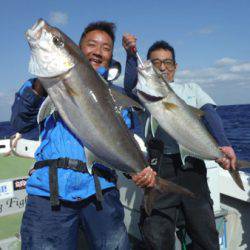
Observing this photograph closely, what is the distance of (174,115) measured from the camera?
400 centimetres

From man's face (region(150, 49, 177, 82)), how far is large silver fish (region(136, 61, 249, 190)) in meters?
0.77

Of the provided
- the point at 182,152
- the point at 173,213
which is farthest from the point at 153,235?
the point at 182,152

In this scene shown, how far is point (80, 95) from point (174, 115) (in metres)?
1.35

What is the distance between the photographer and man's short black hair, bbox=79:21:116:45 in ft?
13.1

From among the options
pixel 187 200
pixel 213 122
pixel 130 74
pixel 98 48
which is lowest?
pixel 187 200

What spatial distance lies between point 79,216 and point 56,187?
445 mm

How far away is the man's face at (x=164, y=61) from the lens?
4.84 m

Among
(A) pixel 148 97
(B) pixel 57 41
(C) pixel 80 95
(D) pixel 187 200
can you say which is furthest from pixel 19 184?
(B) pixel 57 41

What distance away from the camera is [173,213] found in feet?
15.0

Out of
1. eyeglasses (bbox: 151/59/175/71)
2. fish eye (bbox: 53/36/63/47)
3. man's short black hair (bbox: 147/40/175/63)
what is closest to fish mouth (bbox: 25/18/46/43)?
fish eye (bbox: 53/36/63/47)

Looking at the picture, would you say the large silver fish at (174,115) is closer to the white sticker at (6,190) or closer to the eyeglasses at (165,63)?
the eyeglasses at (165,63)

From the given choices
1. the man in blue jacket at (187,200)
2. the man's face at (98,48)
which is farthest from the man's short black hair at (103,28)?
the man in blue jacket at (187,200)

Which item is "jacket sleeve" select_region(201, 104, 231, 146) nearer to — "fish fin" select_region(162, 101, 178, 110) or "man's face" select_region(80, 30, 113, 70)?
"fish fin" select_region(162, 101, 178, 110)

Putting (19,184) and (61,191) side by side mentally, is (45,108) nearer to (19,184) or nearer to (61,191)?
(61,191)
